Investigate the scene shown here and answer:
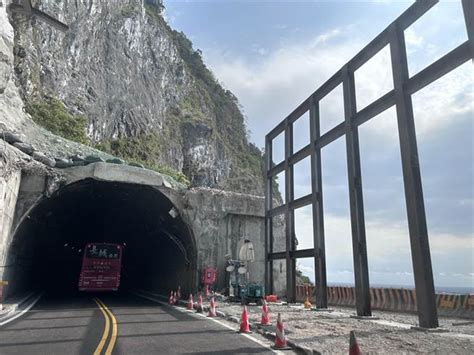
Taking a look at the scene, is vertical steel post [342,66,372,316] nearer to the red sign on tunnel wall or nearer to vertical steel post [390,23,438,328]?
vertical steel post [390,23,438,328]

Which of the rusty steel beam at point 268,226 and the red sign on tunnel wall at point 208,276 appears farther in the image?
the rusty steel beam at point 268,226

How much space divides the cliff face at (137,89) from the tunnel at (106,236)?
12.2 metres

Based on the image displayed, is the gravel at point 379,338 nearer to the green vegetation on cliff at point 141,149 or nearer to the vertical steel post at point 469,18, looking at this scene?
the vertical steel post at point 469,18

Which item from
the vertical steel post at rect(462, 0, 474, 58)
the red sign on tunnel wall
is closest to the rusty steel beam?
the red sign on tunnel wall

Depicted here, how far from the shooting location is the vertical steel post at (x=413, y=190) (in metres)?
11.7

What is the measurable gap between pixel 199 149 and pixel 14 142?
52450 millimetres

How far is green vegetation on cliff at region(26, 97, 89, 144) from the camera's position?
36906mm

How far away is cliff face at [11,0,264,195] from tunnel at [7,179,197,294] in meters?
12.2

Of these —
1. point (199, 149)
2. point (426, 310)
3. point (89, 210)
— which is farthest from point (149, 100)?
point (426, 310)

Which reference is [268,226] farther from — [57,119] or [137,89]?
[137,89]

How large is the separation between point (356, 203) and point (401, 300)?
20.5 ft

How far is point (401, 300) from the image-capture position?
60.5 feet

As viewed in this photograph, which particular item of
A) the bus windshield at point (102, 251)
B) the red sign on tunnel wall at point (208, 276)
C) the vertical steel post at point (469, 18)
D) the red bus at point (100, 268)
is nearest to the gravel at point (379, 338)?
the vertical steel post at point (469, 18)

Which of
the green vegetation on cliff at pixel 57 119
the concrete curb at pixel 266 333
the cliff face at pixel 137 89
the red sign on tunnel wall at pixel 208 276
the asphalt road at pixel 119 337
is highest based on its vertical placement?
the cliff face at pixel 137 89
